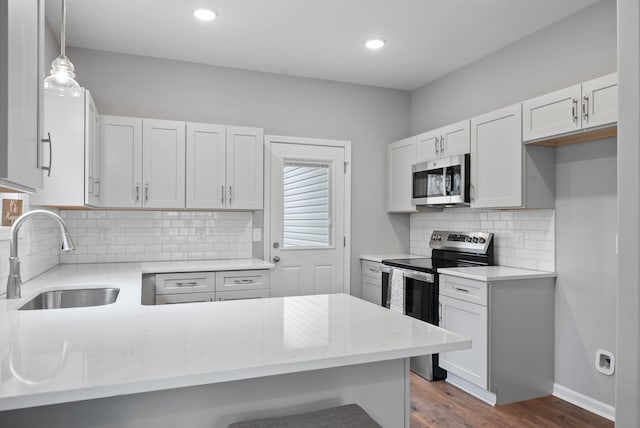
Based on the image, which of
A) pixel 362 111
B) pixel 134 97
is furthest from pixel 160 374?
pixel 362 111

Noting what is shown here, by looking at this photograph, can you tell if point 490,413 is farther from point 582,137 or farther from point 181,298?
point 181,298

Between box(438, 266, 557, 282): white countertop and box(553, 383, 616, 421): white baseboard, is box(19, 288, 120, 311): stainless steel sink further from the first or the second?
box(553, 383, 616, 421): white baseboard

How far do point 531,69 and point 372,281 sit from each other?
2.40 m

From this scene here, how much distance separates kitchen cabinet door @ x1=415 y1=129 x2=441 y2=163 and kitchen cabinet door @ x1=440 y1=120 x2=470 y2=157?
0.22 feet

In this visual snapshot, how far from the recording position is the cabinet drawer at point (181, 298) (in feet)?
10.9

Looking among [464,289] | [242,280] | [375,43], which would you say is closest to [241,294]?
[242,280]

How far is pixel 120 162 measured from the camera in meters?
3.51

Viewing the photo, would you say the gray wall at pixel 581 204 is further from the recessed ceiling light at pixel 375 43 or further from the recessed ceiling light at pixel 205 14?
the recessed ceiling light at pixel 205 14

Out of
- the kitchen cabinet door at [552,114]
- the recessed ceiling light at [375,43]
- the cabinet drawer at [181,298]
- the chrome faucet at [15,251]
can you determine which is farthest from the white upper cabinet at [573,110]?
the chrome faucet at [15,251]

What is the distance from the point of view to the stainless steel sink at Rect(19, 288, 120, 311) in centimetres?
240

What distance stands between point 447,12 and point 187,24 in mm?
1953

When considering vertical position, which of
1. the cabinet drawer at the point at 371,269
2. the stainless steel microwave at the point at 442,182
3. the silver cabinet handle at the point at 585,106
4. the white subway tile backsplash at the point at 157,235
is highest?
the silver cabinet handle at the point at 585,106

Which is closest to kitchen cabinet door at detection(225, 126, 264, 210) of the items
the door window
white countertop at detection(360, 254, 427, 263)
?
the door window

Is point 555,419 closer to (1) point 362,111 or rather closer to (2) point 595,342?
(2) point 595,342
